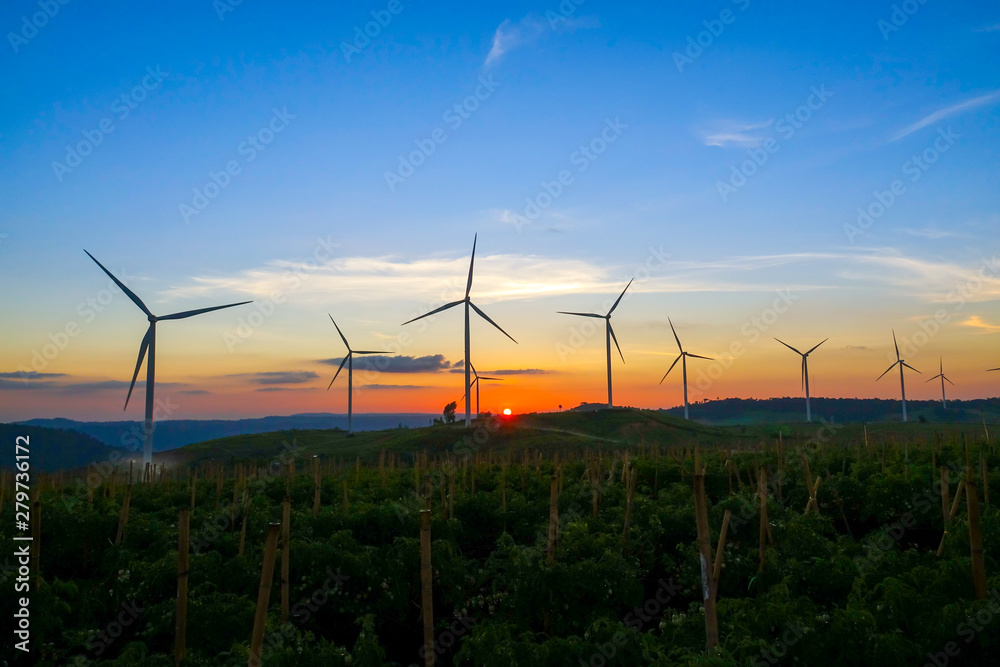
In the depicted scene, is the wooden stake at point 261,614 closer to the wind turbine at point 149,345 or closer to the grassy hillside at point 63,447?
the wind turbine at point 149,345

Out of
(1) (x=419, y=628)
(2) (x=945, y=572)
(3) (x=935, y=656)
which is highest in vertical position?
(2) (x=945, y=572)

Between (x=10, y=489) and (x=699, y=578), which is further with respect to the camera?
(x=10, y=489)

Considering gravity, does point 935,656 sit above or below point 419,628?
above

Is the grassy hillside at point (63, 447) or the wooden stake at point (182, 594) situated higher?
the wooden stake at point (182, 594)

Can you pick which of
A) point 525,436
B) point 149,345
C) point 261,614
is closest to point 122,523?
point 261,614

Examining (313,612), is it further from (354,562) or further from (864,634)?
(864,634)

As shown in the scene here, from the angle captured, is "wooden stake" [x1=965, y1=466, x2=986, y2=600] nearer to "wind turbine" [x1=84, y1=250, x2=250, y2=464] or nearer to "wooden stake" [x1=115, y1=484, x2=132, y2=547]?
"wooden stake" [x1=115, y1=484, x2=132, y2=547]

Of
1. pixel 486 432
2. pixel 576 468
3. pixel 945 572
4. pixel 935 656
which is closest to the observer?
pixel 935 656

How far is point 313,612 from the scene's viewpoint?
14750 mm

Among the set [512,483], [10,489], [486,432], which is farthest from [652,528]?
[486,432]

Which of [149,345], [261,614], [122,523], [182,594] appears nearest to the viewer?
→ [261,614]

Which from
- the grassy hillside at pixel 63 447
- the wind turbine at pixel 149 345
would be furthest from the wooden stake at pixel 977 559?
the grassy hillside at pixel 63 447

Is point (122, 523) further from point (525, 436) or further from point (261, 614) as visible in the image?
point (525, 436)

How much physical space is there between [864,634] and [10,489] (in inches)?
1207
